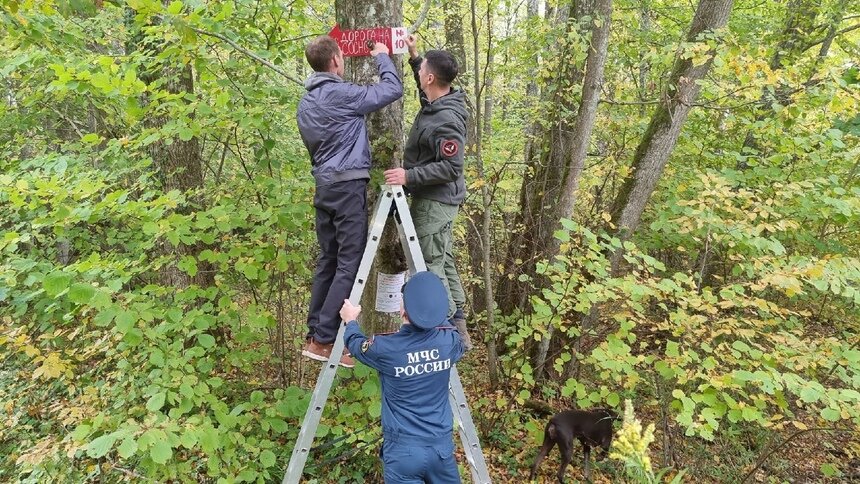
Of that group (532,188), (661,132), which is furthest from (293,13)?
(661,132)

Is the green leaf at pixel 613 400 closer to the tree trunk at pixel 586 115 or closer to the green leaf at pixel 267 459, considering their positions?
the tree trunk at pixel 586 115

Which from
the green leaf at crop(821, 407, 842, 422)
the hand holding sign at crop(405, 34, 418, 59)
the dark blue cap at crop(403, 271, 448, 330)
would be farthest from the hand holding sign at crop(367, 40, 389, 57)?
the green leaf at crop(821, 407, 842, 422)

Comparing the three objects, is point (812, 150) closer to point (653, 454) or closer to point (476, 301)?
point (653, 454)

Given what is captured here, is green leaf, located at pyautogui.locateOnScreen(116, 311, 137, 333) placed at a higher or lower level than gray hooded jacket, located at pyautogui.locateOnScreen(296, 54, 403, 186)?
lower

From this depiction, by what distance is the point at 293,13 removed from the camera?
484 cm

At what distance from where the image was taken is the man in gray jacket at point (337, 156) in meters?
3.22

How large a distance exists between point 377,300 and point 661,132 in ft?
13.6

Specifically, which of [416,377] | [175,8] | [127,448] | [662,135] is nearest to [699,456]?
[662,135]

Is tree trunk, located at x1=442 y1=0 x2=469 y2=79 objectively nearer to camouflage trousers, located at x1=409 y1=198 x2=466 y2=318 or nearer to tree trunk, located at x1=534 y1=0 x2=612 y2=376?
tree trunk, located at x1=534 y1=0 x2=612 y2=376

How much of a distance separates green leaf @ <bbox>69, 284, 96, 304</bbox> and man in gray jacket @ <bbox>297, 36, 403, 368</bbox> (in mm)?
1401

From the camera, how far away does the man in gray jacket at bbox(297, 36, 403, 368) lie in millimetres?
3225

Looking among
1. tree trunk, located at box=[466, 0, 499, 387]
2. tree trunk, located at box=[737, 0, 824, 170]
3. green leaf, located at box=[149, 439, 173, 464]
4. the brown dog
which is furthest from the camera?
tree trunk, located at box=[737, 0, 824, 170]

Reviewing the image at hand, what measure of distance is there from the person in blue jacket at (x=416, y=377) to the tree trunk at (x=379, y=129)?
671 mm

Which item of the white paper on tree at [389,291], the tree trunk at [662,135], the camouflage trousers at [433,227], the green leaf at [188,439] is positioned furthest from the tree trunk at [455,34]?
the green leaf at [188,439]
